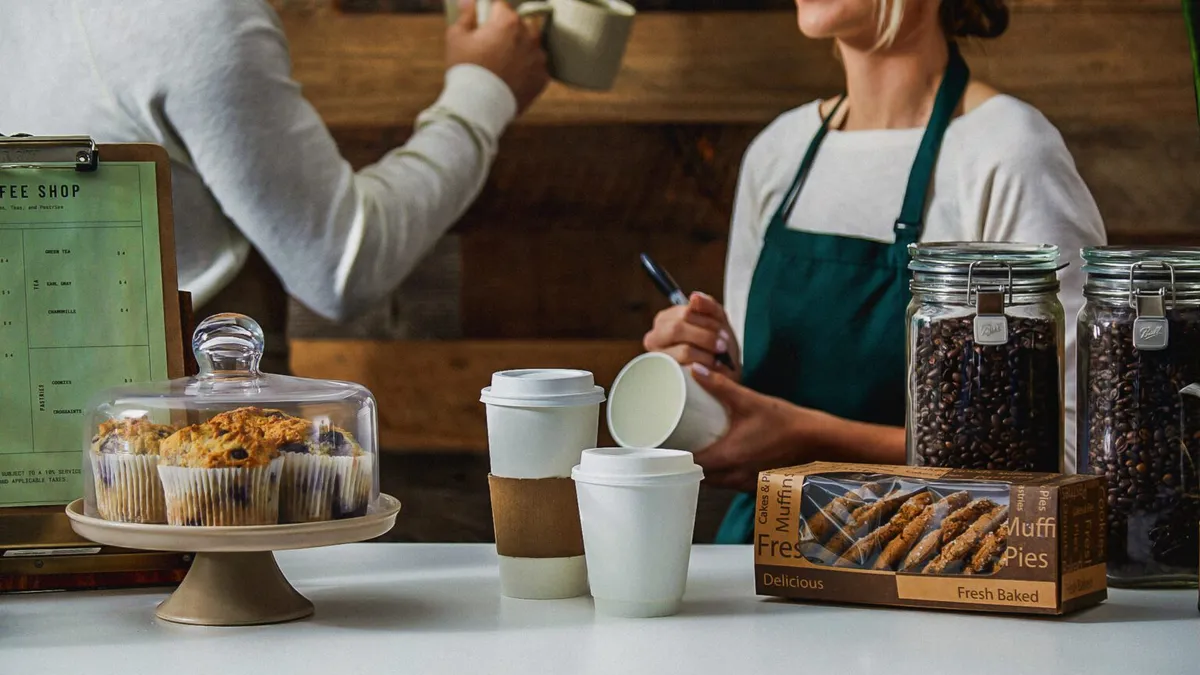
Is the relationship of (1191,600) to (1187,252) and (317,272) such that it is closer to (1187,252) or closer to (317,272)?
(1187,252)

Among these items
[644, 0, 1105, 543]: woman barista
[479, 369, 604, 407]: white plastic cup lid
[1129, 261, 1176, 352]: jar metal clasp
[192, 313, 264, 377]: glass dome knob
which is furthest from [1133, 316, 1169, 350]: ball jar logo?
[192, 313, 264, 377]: glass dome knob

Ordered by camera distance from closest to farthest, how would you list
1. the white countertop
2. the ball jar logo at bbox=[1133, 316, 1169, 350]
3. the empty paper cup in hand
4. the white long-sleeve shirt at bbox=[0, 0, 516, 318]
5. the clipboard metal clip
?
1. the white countertop
2. the ball jar logo at bbox=[1133, 316, 1169, 350]
3. the clipboard metal clip
4. the empty paper cup in hand
5. the white long-sleeve shirt at bbox=[0, 0, 516, 318]

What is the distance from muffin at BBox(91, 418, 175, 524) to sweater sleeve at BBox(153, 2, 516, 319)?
55 cm

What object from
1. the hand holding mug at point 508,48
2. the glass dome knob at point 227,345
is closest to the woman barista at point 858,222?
the hand holding mug at point 508,48

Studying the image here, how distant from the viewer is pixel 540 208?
60.4 inches

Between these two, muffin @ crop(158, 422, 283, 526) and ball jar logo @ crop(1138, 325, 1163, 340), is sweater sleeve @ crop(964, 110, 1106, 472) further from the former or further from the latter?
muffin @ crop(158, 422, 283, 526)

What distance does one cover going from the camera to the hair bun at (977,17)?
1.46 metres

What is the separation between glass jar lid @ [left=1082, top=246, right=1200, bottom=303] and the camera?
106 centimetres

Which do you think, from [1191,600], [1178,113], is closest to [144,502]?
[1191,600]

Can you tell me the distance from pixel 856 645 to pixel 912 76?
769mm

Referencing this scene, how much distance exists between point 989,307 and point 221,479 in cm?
65

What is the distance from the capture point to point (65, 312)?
3.79 feet

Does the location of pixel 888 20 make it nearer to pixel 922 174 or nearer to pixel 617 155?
pixel 922 174

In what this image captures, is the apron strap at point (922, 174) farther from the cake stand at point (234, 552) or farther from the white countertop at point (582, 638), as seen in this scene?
the cake stand at point (234, 552)
